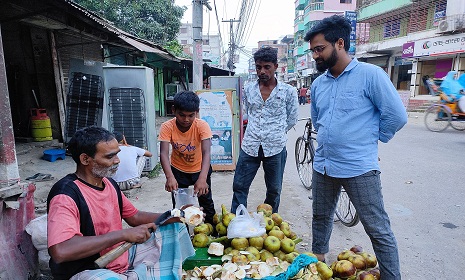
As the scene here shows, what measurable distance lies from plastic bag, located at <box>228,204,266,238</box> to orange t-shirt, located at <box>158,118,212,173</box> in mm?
760

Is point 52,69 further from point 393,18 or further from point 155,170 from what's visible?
point 393,18

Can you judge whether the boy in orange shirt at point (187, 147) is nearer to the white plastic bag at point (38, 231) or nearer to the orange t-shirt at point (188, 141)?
the orange t-shirt at point (188, 141)

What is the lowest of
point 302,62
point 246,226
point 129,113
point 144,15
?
point 246,226

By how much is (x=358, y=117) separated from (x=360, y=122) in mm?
37

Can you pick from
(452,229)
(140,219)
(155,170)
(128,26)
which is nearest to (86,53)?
(155,170)

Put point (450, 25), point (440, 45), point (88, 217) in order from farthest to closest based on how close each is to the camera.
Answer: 1. point (440, 45)
2. point (450, 25)
3. point (88, 217)

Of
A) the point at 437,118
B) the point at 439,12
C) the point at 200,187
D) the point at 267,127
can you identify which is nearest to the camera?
the point at 200,187

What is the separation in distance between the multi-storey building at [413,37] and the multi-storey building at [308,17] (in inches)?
341

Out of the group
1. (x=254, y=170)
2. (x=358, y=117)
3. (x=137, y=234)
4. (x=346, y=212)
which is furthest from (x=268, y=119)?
(x=137, y=234)

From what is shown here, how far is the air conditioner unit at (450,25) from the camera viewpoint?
15.9 meters

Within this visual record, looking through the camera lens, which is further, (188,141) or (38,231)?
(188,141)

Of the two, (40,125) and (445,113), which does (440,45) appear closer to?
(445,113)

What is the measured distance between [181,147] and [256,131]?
2.51 ft

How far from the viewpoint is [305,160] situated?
4.88 m
